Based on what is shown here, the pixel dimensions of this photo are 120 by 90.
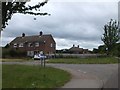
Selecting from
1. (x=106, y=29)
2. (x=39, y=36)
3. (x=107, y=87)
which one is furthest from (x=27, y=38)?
(x=107, y=87)

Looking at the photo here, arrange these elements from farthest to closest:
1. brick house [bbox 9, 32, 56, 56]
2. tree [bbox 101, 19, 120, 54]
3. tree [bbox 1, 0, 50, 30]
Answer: brick house [bbox 9, 32, 56, 56] < tree [bbox 101, 19, 120, 54] < tree [bbox 1, 0, 50, 30]

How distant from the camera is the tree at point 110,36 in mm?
63219

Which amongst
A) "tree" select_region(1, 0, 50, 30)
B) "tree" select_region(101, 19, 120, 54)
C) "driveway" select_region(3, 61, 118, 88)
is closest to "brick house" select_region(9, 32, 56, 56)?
"tree" select_region(101, 19, 120, 54)

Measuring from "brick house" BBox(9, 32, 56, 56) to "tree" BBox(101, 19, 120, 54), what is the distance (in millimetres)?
29264

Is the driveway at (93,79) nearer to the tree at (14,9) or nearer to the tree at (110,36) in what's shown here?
the tree at (14,9)

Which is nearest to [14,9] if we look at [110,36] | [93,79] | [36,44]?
[93,79]

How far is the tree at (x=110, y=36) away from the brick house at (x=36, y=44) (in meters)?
29.3

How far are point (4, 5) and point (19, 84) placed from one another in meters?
3.44

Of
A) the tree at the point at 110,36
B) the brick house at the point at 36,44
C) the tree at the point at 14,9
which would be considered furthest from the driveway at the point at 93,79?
the brick house at the point at 36,44

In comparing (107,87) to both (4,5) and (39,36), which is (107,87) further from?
(39,36)

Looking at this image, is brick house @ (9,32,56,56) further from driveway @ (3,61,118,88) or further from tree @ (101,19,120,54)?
driveway @ (3,61,118,88)

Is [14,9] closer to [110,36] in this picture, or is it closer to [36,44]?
[110,36]

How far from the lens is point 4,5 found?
1454 centimetres

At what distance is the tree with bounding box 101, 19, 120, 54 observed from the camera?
207 feet
